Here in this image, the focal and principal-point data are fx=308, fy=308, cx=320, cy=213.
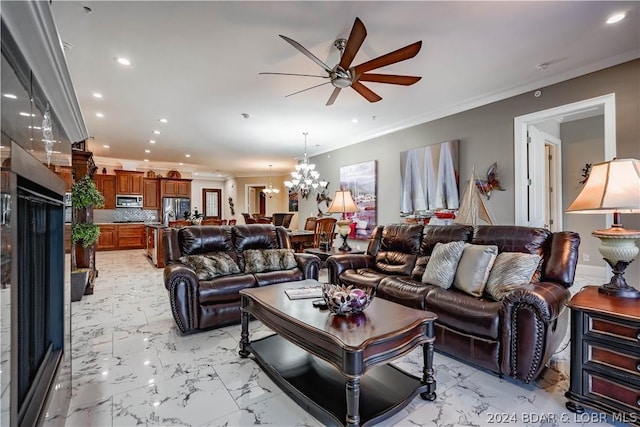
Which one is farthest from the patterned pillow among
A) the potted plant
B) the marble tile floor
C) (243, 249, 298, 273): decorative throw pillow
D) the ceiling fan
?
the ceiling fan

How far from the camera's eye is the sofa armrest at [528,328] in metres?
1.97

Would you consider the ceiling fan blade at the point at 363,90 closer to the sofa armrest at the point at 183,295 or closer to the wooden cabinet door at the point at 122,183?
Result: the sofa armrest at the point at 183,295

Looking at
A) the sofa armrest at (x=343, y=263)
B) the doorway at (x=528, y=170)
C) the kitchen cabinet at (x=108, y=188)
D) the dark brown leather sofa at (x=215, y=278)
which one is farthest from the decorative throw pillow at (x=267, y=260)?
the kitchen cabinet at (x=108, y=188)

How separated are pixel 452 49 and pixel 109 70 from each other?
3.69 metres

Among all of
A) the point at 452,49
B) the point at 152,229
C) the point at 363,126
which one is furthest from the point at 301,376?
the point at 152,229

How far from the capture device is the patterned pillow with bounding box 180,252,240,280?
313 centimetres

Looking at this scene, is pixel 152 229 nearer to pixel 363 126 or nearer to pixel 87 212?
pixel 87 212

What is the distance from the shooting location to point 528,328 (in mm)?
1998

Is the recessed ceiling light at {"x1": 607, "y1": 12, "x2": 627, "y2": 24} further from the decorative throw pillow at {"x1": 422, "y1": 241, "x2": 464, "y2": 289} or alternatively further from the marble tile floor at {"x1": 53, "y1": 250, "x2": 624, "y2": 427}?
the marble tile floor at {"x1": 53, "y1": 250, "x2": 624, "y2": 427}

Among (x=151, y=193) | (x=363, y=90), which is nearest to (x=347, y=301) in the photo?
(x=363, y=90)

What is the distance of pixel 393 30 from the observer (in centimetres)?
272

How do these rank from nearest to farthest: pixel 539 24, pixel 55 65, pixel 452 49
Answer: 1. pixel 55 65
2. pixel 539 24
3. pixel 452 49

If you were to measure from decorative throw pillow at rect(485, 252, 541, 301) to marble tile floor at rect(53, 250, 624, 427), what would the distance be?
2.02 ft

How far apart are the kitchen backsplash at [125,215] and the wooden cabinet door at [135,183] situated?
2.00ft
